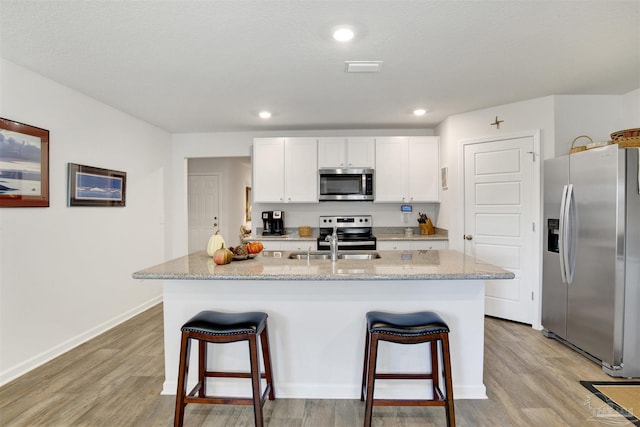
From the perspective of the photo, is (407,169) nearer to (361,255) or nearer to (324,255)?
(361,255)

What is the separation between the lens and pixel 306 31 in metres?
2.06

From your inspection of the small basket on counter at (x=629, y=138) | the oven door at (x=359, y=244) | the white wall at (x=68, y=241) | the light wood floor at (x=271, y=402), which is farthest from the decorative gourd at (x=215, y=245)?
the small basket on counter at (x=629, y=138)

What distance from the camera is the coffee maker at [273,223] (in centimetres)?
461

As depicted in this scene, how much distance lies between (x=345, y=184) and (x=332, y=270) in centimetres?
258

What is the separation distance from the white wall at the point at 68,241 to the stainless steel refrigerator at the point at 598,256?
4512 millimetres

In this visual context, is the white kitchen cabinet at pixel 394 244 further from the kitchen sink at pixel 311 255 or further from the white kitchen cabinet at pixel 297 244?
the kitchen sink at pixel 311 255

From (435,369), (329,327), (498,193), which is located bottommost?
(435,369)

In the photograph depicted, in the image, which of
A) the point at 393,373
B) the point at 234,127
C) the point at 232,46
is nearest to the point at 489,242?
the point at 393,373

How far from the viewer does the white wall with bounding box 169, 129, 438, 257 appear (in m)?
4.73

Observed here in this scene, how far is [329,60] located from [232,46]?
28.3 inches

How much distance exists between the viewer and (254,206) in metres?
4.80

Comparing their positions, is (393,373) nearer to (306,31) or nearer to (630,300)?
(630,300)

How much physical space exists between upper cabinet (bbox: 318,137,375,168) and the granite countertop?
7.35 ft

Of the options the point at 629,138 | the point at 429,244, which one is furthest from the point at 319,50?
the point at 429,244
